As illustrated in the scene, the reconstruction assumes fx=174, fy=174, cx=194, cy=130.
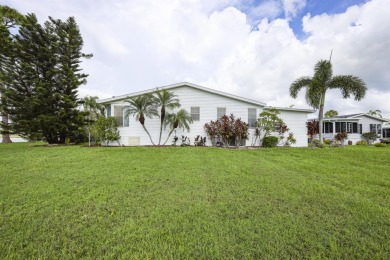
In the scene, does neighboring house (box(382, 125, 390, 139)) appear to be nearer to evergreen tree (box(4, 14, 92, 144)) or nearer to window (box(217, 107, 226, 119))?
window (box(217, 107, 226, 119))

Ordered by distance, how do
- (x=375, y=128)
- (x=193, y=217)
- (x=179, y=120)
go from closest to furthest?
(x=193, y=217), (x=179, y=120), (x=375, y=128)

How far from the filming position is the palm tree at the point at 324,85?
14.7 meters

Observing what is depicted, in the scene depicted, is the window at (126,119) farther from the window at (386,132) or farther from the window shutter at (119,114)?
the window at (386,132)

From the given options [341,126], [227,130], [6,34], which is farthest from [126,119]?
[341,126]

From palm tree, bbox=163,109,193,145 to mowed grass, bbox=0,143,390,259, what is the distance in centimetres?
840

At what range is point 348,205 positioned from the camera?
326 cm

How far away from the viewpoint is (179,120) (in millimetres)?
13352

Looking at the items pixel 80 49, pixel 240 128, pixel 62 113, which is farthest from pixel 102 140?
pixel 240 128

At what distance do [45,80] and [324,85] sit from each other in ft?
79.8

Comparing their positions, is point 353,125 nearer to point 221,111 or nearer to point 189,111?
point 221,111

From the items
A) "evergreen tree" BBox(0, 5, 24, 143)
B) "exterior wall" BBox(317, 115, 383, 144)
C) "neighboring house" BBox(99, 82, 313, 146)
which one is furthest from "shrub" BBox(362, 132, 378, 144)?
"evergreen tree" BBox(0, 5, 24, 143)

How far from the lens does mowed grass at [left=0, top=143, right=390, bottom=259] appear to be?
6.75 ft

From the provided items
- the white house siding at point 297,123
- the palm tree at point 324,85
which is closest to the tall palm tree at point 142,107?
the white house siding at point 297,123

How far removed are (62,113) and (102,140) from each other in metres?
5.10
